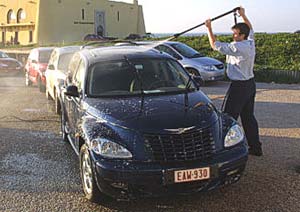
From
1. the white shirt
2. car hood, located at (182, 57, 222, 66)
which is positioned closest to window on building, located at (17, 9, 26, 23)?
car hood, located at (182, 57, 222, 66)

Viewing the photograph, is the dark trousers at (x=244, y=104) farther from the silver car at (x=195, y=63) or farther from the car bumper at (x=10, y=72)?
the car bumper at (x=10, y=72)

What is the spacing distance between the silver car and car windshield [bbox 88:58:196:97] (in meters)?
8.33

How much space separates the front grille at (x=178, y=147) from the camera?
4176 mm

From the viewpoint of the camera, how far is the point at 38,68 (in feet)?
45.3

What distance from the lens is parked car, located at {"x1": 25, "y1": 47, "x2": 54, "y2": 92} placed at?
13.5 metres

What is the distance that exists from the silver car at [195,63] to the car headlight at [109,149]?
10.1 m

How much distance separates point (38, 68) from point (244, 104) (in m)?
9.28

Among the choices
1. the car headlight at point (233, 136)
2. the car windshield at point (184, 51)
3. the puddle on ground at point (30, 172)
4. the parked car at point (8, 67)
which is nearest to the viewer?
the car headlight at point (233, 136)

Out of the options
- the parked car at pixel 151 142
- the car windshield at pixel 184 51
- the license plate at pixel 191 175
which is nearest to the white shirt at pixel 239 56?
the parked car at pixel 151 142

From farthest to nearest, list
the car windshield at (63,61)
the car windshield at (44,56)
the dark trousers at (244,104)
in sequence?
the car windshield at (44,56) → the car windshield at (63,61) → the dark trousers at (244,104)

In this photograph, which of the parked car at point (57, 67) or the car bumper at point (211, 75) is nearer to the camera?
the parked car at point (57, 67)

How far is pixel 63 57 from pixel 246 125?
5.67 metres

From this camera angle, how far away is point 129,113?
4.65 m

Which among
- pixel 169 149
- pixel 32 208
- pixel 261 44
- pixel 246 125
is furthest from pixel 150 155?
pixel 261 44
